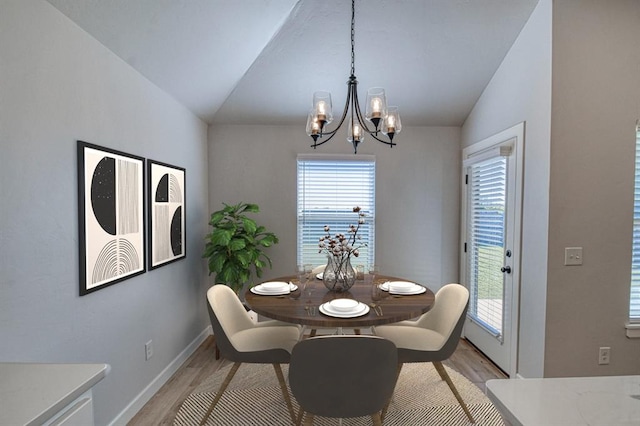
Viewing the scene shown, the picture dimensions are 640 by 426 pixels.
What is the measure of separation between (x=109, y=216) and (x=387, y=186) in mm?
2642

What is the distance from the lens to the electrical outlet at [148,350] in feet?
7.59

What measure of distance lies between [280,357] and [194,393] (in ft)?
3.35

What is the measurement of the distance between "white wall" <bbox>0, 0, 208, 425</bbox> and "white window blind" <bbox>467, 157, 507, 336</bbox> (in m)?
2.87

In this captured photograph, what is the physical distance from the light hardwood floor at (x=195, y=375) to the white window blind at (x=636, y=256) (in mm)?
1051

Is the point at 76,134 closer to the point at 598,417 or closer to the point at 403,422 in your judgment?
the point at 598,417

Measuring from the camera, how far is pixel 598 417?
2.23 ft

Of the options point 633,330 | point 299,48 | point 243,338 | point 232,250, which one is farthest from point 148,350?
point 633,330

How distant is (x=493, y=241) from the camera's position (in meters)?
2.87

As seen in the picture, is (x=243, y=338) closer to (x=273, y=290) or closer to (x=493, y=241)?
(x=273, y=290)

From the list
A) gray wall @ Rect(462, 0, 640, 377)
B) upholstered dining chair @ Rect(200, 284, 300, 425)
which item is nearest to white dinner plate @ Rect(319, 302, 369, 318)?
upholstered dining chair @ Rect(200, 284, 300, 425)

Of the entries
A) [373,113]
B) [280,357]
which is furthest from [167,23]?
[280,357]

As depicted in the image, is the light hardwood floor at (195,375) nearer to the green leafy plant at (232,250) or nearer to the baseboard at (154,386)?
the baseboard at (154,386)

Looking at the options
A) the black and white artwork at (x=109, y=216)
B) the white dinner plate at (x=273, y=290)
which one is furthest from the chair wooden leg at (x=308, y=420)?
the black and white artwork at (x=109, y=216)

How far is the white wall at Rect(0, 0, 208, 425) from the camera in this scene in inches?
52.3
